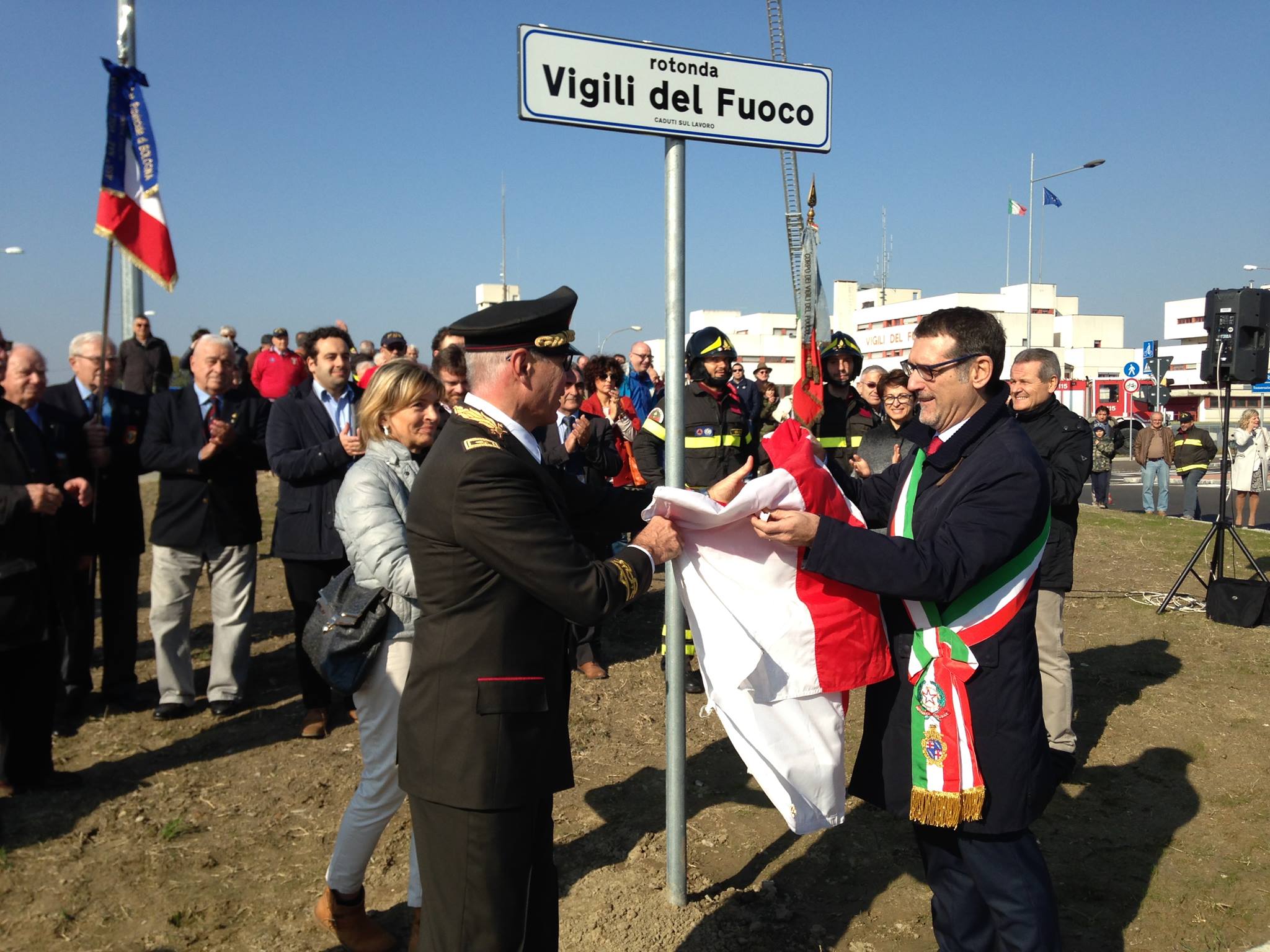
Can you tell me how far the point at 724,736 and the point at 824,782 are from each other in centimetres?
257

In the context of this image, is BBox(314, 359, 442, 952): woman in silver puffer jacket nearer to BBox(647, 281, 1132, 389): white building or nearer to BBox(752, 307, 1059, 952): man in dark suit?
BBox(752, 307, 1059, 952): man in dark suit

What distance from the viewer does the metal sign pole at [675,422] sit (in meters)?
3.22

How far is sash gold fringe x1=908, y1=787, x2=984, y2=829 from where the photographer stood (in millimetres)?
2660

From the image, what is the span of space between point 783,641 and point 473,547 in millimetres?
1153

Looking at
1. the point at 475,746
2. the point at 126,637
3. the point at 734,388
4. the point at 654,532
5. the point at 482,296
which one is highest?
the point at 482,296

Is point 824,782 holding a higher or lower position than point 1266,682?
higher

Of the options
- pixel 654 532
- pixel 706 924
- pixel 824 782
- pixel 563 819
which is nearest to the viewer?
pixel 654 532

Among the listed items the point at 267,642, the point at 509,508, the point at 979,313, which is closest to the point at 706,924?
the point at 509,508

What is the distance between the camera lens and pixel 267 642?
757 centimetres

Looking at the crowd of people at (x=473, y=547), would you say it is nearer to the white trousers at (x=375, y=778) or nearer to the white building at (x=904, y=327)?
the white trousers at (x=375, y=778)

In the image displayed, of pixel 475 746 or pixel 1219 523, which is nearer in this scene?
pixel 475 746

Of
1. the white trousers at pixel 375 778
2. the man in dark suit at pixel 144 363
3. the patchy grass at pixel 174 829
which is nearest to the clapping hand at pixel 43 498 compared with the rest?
the patchy grass at pixel 174 829

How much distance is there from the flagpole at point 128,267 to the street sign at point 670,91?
440 centimetres

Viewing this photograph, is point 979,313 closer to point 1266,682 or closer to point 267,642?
point 1266,682
